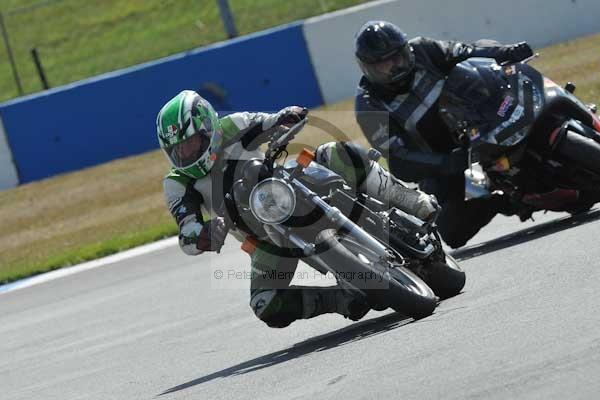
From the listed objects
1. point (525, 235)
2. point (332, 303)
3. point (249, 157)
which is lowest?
point (525, 235)

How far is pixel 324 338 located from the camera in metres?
7.34

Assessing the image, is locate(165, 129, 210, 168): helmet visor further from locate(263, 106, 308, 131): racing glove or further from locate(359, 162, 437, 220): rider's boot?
locate(359, 162, 437, 220): rider's boot

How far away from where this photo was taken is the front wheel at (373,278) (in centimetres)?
670

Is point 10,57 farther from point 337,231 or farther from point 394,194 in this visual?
point 337,231

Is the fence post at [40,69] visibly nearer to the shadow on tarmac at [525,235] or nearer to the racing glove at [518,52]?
the shadow on tarmac at [525,235]

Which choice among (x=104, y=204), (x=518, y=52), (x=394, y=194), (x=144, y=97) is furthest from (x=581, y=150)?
(x=144, y=97)

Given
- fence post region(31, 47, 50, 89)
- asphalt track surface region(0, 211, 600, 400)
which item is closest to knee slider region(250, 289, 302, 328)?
asphalt track surface region(0, 211, 600, 400)

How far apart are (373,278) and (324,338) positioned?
2.61 feet

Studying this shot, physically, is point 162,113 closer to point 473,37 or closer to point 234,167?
point 234,167

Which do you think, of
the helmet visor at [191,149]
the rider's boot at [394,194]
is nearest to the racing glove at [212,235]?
the helmet visor at [191,149]

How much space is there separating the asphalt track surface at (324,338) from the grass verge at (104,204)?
267 cm

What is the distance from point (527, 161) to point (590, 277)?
2357 mm

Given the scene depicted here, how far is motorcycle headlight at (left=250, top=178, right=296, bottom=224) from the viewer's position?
6.66m

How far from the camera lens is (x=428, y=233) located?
24.1 feet
